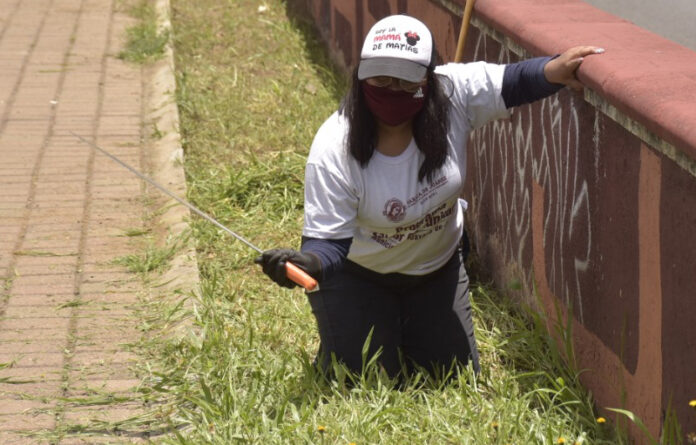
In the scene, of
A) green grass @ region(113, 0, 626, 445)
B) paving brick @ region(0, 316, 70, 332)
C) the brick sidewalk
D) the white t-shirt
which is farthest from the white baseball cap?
paving brick @ region(0, 316, 70, 332)

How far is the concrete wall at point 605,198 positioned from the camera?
114 inches

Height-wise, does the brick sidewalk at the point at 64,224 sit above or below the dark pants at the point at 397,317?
below

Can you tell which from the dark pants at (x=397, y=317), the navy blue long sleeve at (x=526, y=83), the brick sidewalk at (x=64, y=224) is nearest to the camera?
the navy blue long sleeve at (x=526, y=83)

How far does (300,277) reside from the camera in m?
3.30

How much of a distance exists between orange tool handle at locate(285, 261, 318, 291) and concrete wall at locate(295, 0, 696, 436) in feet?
2.97

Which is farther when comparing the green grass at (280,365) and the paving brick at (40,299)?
the paving brick at (40,299)

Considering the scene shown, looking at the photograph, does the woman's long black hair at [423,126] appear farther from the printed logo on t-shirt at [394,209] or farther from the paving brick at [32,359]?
the paving brick at [32,359]

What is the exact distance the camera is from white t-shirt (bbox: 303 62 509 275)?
11.9ft

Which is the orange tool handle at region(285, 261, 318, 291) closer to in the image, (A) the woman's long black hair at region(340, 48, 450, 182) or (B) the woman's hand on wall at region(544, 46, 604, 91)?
(A) the woman's long black hair at region(340, 48, 450, 182)

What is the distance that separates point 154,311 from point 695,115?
267 centimetres

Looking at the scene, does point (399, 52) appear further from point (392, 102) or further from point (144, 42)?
point (144, 42)

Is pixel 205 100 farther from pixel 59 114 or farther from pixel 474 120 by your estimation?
pixel 474 120

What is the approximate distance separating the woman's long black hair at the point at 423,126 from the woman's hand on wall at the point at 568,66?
0.36 metres

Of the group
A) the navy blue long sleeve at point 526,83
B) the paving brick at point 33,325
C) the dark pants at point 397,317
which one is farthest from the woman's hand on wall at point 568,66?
the paving brick at point 33,325
